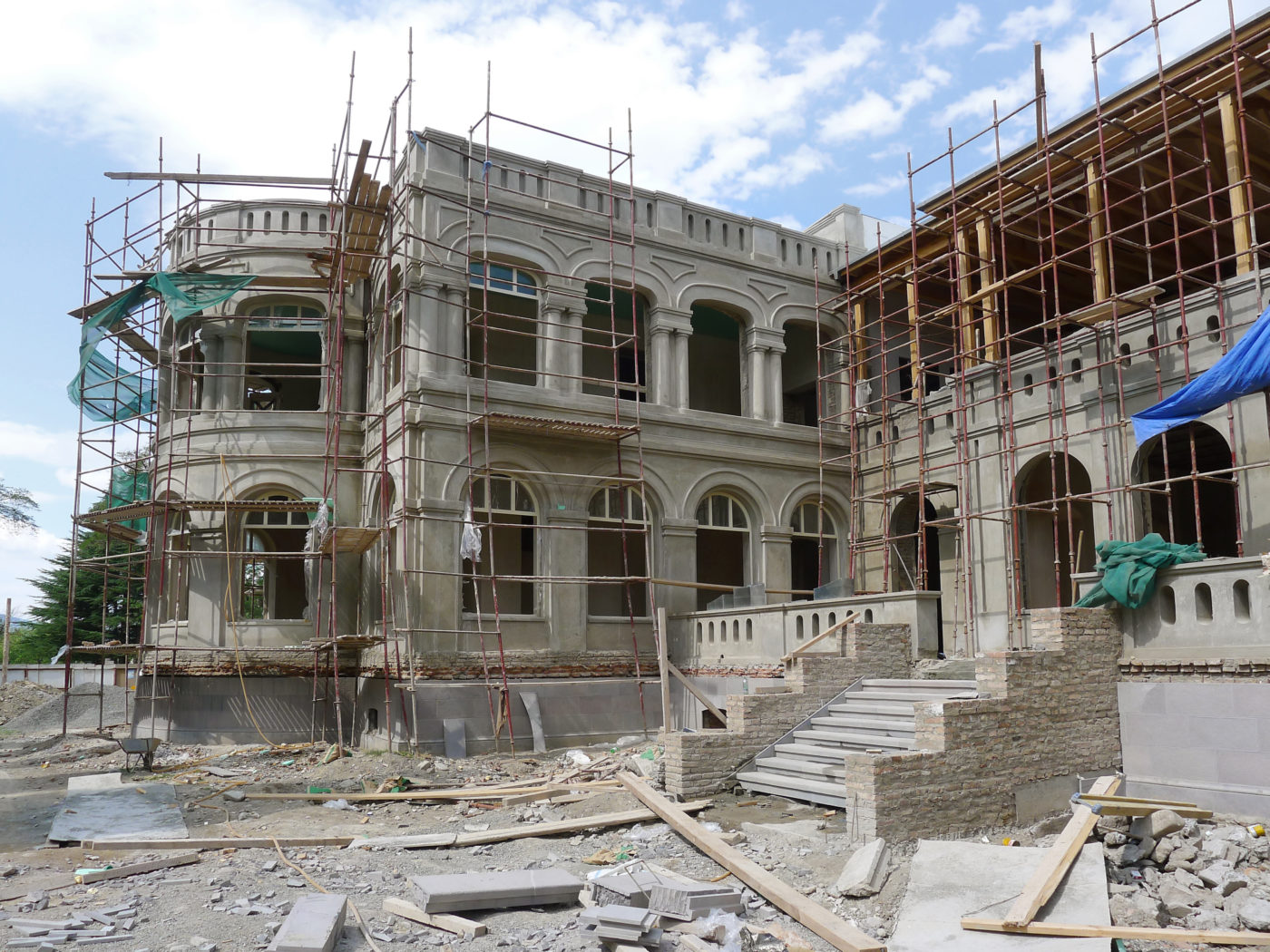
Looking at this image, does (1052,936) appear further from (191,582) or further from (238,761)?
(191,582)

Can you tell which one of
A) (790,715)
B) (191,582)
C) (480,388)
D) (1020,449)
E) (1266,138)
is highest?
(1266,138)

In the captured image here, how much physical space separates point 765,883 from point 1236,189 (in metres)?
12.6

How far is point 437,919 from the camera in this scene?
8.02 metres

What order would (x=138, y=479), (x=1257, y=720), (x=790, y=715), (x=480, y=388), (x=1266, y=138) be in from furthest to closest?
(x=138, y=479) < (x=480, y=388) < (x=1266, y=138) < (x=790, y=715) < (x=1257, y=720)

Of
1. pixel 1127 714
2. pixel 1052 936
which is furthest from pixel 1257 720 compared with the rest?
pixel 1052 936

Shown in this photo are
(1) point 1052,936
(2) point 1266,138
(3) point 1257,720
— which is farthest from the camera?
(2) point 1266,138

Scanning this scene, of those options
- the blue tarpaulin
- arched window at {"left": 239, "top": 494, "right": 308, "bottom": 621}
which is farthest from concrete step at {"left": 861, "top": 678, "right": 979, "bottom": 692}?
arched window at {"left": 239, "top": 494, "right": 308, "bottom": 621}

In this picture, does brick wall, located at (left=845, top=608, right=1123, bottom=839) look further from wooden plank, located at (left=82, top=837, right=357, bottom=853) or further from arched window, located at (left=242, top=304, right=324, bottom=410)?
arched window, located at (left=242, top=304, right=324, bottom=410)

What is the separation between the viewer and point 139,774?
51.8ft

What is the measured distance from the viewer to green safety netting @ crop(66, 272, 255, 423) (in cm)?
1922

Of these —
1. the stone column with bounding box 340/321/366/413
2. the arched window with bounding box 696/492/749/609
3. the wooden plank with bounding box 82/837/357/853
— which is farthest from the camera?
the arched window with bounding box 696/492/749/609

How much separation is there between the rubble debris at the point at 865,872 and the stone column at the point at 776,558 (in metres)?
12.1

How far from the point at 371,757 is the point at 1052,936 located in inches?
458

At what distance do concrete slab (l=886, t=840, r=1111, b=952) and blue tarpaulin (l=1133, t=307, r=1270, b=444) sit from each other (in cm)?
614
